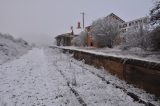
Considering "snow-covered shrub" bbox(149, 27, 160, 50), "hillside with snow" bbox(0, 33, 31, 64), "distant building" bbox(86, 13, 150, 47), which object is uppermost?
"distant building" bbox(86, 13, 150, 47)

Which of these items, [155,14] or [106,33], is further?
[106,33]

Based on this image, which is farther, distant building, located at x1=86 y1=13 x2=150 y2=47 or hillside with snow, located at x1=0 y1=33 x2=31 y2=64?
hillside with snow, located at x1=0 y1=33 x2=31 y2=64

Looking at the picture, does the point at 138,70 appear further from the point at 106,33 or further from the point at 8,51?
the point at 8,51

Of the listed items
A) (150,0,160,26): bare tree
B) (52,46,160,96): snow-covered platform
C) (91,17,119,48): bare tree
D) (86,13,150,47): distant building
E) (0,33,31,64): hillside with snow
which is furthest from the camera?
(91,17,119,48): bare tree

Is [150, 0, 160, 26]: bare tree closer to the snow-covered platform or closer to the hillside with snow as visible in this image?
the snow-covered platform

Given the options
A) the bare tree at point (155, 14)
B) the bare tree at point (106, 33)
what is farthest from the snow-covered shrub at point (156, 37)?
the bare tree at point (106, 33)

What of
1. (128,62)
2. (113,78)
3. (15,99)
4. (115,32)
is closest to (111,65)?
(113,78)

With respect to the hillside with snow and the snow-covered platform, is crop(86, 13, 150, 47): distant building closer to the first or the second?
the snow-covered platform

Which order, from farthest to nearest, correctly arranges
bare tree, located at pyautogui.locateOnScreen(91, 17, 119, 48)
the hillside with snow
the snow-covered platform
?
1. bare tree, located at pyautogui.locateOnScreen(91, 17, 119, 48)
2. the hillside with snow
3. the snow-covered platform

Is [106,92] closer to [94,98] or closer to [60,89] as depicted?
[94,98]

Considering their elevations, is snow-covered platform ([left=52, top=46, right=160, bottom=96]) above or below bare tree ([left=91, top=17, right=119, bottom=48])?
below

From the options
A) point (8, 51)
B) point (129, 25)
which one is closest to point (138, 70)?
point (129, 25)

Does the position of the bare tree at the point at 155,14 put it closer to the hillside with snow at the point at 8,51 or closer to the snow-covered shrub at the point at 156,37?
the snow-covered shrub at the point at 156,37

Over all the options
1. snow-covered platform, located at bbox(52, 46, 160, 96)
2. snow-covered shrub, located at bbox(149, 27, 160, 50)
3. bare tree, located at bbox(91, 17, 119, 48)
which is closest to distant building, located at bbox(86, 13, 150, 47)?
bare tree, located at bbox(91, 17, 119, 48)
